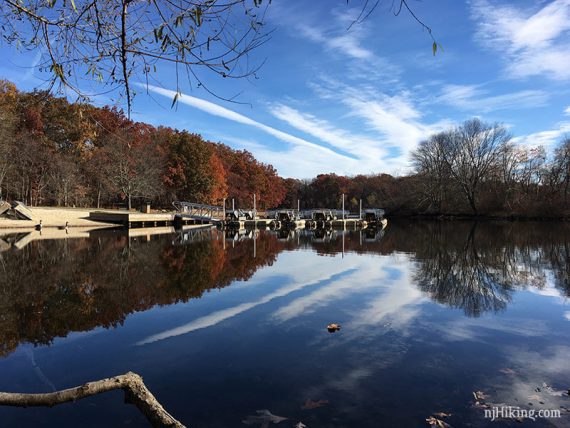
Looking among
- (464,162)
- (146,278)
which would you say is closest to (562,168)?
(464,162)

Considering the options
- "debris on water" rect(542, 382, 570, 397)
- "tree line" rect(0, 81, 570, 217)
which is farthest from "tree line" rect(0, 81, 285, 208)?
"debris on water" rect(542, 382, 570, 397)

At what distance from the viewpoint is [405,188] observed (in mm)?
77562

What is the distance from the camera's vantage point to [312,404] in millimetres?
4527

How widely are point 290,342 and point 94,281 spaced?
24.8 ft

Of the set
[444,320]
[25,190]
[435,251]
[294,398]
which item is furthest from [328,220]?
[294,398]

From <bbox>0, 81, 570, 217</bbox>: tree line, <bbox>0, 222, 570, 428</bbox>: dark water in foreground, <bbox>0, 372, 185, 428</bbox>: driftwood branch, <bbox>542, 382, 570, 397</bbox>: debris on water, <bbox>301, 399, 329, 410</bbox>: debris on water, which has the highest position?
<bbox>0, 81, 570, 217</bbox>: tree line

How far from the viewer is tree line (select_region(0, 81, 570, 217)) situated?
42062mm

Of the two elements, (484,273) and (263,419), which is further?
(484,273)

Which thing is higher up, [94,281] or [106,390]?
[106,390]

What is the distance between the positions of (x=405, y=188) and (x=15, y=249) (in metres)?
68.5

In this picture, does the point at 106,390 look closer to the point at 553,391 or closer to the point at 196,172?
the point at 553,391

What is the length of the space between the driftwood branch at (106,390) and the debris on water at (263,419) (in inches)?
61.5

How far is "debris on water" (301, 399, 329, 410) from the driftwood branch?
205 cm

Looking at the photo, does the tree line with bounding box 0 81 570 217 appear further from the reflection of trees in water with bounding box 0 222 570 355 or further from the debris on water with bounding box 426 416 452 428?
the debris on water with bounding box 426 416 452 428
